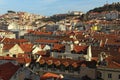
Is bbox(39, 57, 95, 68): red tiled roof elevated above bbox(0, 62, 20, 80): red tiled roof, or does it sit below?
below

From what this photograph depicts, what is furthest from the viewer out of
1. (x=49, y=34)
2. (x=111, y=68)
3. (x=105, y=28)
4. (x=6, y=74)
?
(x=105, y=28)

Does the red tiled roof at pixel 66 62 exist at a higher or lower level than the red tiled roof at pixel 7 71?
lower

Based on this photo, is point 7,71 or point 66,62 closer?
point 7,71

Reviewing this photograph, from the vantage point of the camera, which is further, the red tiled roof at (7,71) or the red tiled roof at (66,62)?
Result: the red tiled roof at (66,62)

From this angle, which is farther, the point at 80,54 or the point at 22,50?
the point at 22,50

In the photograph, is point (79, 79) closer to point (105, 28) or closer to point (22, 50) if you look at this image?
point (22, 50)

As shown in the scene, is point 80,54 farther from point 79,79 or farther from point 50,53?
point 79,79

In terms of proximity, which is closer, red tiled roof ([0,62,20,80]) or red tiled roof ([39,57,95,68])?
red tiled roof ([0,62,20,80])

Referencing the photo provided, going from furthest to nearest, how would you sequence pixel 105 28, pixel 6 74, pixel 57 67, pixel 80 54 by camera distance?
pixel 105 28, pixel 80 54, pixel 57 67, pixel 6 74

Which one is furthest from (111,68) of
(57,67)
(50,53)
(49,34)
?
(49,34)
